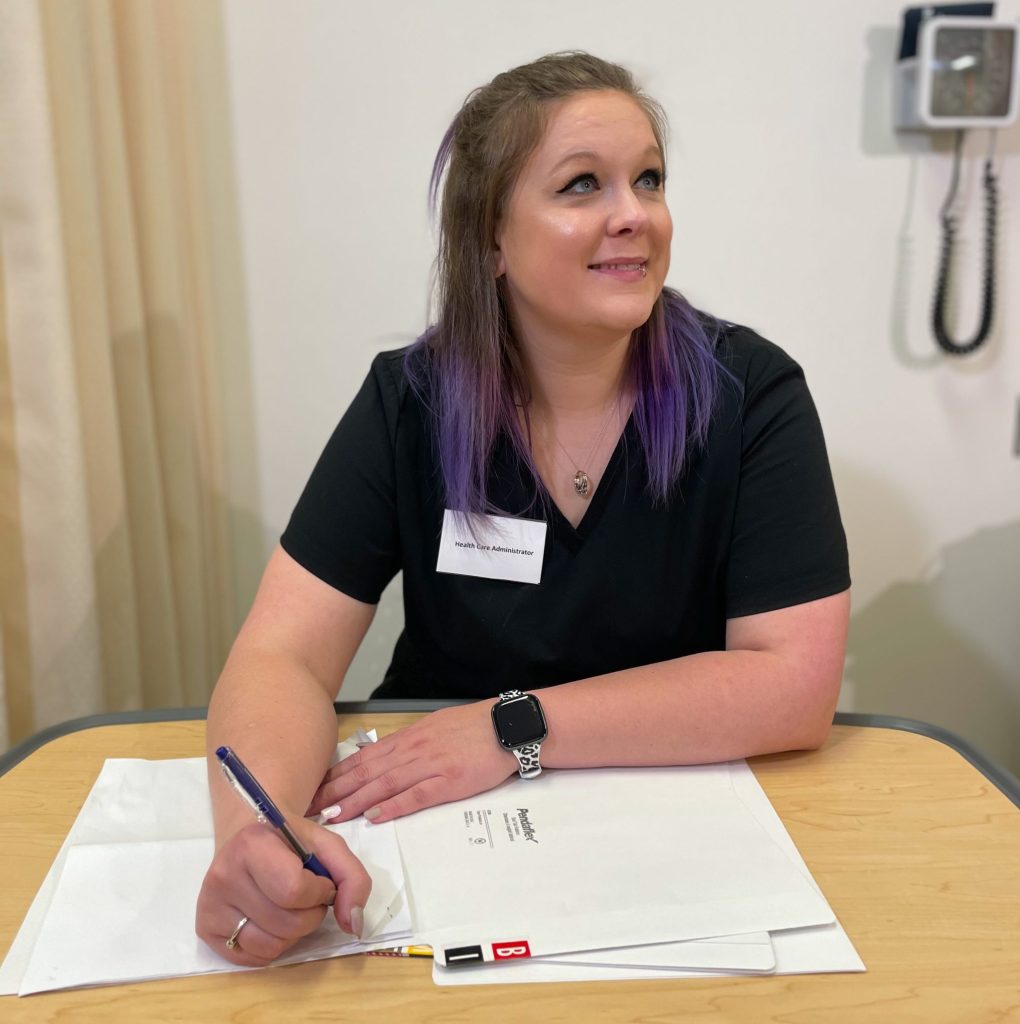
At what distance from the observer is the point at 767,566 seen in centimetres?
119

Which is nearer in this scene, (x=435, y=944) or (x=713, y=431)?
(x=435, y=944)

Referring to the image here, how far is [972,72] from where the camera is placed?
1887 mm

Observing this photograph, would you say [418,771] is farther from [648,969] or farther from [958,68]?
[958,68]

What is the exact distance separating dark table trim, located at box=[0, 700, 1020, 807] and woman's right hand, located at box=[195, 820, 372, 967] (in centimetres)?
39

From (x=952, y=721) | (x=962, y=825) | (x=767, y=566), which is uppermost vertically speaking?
(x=767, y=566)

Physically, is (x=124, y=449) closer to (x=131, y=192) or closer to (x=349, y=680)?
(x=131, y=192)

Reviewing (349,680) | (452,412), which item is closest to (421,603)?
(452,412)

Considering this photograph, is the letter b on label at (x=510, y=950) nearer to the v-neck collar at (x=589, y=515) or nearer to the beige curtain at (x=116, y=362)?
the v-neck collar at (x=589, y=515)

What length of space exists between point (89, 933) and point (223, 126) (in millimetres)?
1672

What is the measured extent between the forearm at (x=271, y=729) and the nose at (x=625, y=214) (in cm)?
67

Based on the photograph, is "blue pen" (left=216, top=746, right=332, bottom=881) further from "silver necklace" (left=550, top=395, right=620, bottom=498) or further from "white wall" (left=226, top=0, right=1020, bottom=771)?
"white wall" (left=226, top=0, right=1020, bottom=771)


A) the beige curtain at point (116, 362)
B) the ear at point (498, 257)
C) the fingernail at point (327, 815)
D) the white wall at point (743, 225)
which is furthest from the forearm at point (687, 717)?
the white wall at point (743, 225)

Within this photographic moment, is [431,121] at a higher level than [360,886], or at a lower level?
higher

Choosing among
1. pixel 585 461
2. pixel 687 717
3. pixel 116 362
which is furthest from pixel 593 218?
pixel 116 362
